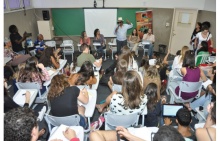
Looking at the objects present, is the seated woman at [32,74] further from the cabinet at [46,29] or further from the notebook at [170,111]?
the cabinet at [46,29]

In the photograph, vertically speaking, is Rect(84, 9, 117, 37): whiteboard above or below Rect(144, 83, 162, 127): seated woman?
above

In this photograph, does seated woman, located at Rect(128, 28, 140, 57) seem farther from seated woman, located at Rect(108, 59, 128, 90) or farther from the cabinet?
seated woman, located at Rect(108, 59, 128, 90)

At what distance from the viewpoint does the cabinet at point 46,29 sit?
22.8ft

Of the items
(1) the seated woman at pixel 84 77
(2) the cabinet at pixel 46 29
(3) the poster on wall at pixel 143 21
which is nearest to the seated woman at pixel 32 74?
(1) the seated woman at pixel 84 77

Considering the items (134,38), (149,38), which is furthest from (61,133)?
(149,38)

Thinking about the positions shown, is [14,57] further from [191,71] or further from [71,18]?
[191,71]

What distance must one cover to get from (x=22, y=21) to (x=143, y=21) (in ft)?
15.4

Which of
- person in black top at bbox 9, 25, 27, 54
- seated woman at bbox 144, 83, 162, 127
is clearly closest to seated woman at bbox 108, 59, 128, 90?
seated woman at bbox 144, 83, 162, 127

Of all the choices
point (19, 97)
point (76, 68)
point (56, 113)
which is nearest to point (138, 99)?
point (56, 113)

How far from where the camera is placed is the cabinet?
22.8 feet

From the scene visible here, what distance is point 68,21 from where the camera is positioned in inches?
288

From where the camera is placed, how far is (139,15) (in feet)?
23.8

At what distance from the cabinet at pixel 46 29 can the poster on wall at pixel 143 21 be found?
144 inches

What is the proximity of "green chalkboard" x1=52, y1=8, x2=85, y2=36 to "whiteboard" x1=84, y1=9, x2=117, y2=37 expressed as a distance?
26 centimetres
